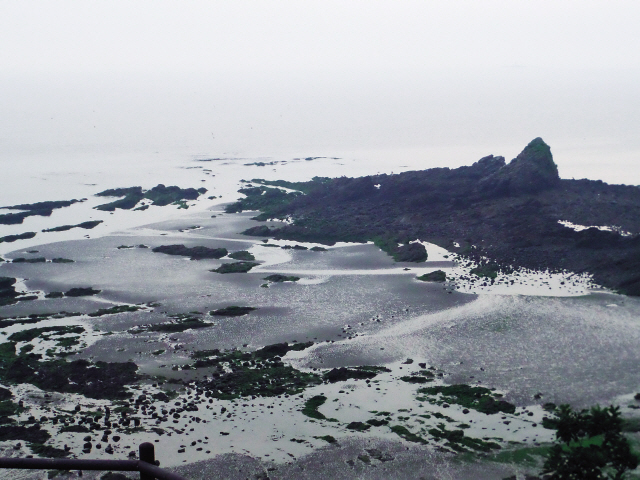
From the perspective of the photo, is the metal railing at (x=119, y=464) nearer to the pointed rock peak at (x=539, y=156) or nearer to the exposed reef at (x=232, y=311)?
the exposed reef at (x=232, y=311)

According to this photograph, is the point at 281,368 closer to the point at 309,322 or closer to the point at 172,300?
the point at 309,322

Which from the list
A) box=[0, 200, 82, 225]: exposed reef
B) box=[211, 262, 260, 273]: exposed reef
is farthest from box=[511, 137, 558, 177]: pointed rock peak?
box=[0, 200, 82, 225]: exposed reef

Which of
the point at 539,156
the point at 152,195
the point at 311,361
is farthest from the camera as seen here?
the point at 152,195

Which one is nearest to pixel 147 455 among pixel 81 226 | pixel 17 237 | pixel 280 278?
pixel 280 278

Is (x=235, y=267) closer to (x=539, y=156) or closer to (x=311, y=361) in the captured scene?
(x=311, y=361)

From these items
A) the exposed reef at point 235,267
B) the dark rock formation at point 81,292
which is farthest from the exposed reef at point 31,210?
the exposed reef at point 235,267

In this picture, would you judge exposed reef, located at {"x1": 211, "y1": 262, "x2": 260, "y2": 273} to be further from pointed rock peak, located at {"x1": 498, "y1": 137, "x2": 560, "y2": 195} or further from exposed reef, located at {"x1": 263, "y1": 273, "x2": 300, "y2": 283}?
pointed rock peak, located at {"x1": 498, "y1": 137, "x2": 560, "y2": 195}
